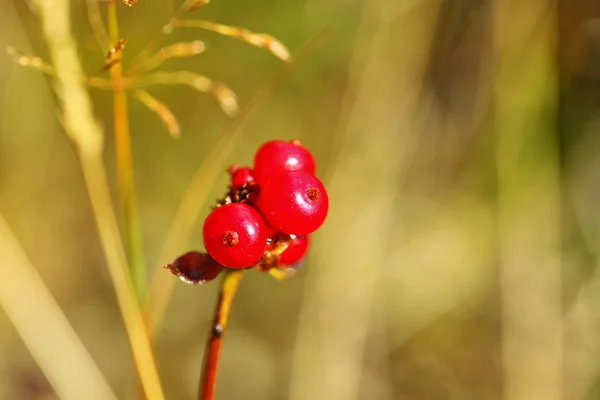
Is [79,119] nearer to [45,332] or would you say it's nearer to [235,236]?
[235,236]

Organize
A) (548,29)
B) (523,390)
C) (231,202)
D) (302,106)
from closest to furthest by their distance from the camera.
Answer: (231,202)
(523,390)
(548,29)
(302,106)

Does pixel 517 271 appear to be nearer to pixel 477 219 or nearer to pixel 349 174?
pixel 477 219

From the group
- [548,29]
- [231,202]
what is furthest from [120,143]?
[548,29]

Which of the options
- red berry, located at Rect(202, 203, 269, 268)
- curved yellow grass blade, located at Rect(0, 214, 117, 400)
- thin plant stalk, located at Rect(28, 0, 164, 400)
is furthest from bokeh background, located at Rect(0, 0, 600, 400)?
red berry, located at Rect(202, 203, 269, 268)

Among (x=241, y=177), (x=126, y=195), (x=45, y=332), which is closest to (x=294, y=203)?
(x=241, y=177)

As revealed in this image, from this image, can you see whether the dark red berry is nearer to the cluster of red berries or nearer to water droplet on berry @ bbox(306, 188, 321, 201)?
the cluster of red berries

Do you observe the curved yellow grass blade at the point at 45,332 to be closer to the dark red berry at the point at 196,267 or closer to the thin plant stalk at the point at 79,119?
the thin plant stalk at the point at 79,119

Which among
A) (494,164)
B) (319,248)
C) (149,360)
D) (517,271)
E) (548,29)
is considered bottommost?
(149,360)
